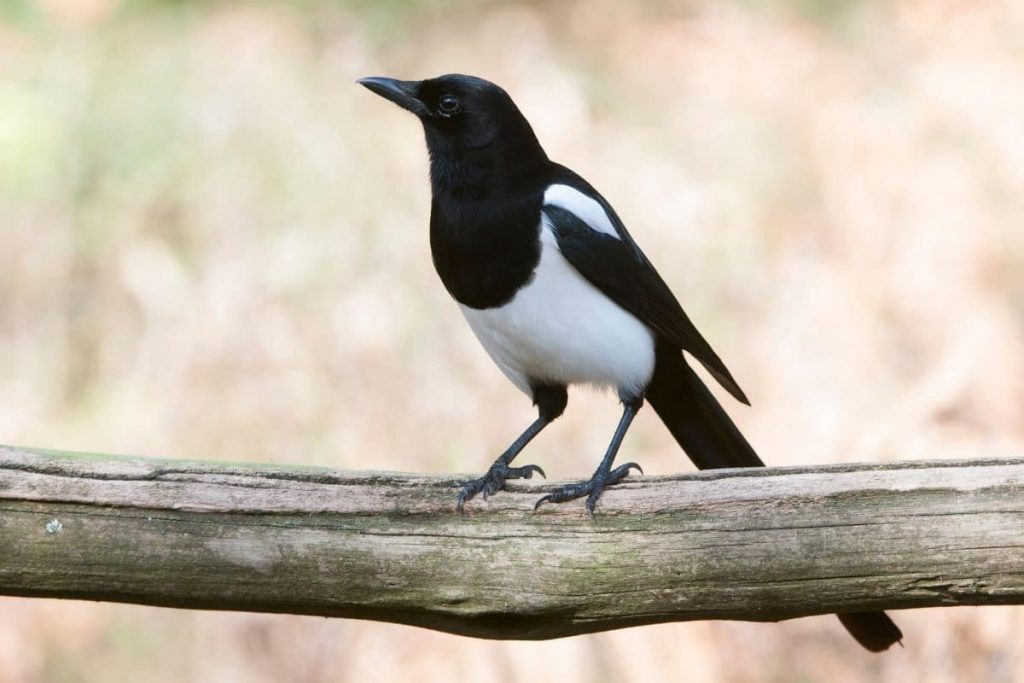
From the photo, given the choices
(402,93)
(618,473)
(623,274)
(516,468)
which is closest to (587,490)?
(618,473)

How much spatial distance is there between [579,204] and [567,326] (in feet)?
0.81

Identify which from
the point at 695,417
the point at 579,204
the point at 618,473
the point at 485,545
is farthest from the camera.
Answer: the point at 695,417

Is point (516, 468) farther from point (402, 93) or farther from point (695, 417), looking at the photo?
point (402, 93)

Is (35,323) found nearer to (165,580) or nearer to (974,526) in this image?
(165,580)

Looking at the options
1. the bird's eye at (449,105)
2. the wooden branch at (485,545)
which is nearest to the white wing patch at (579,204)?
the bird's eye at (449,105)

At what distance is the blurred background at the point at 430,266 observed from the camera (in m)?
3.99

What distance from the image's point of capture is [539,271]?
2617 millimetres

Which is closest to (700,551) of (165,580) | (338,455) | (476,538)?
(476,538)

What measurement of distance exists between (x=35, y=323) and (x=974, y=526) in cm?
376

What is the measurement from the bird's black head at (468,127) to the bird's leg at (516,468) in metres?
0.51

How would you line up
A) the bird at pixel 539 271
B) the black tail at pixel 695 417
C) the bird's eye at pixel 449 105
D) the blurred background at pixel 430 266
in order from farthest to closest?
the blurred background at pixel 430 266, the black tail at pixel 695 417, the bird's eye at pixel 449 105, the bird at pixel 539 271

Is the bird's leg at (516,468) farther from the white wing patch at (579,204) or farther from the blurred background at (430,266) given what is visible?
the blurred background at (430,266)

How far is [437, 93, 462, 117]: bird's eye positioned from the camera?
8.96 feet

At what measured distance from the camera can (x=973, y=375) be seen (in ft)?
13.8
